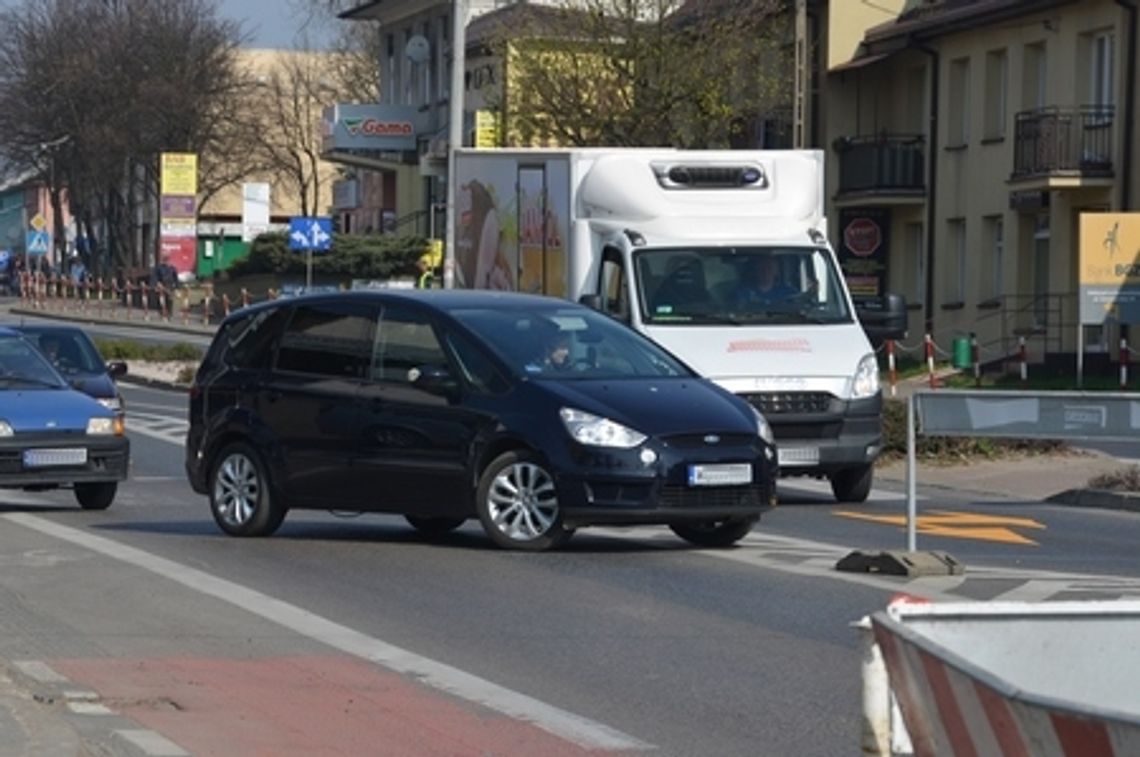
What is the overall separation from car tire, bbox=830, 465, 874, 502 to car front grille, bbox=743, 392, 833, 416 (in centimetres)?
79

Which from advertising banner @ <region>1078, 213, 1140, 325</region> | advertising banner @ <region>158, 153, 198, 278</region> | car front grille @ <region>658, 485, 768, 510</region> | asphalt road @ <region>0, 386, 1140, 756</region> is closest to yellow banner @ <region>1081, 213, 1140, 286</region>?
advertising banner @ <region>1078, 213, 1140, 325</region>

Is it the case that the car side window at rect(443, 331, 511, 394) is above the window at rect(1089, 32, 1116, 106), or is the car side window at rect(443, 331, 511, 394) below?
below

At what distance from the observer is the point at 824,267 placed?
2075 centimetres

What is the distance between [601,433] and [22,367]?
769cm

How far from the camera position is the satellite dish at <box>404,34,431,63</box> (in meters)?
72.2

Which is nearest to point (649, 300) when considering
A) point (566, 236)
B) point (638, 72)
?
point (566, 236)

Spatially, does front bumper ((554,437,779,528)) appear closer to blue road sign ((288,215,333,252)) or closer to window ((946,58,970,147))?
window ((946,58,970,147))

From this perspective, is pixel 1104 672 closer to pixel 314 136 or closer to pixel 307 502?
pixel 307 502

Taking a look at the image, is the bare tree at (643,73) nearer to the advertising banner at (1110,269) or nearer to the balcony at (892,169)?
the balcony at (892,169)

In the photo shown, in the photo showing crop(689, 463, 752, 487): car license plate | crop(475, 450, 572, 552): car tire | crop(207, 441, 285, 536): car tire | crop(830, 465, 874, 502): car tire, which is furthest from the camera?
crop(830, 465, 874, 502): car tire

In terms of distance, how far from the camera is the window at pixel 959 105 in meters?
46.8

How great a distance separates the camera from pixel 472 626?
12180mm

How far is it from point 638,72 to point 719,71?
61.7 inches

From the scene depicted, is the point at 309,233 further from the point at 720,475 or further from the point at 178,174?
the point at 720,475
